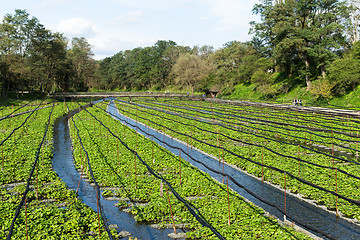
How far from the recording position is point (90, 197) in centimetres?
1520

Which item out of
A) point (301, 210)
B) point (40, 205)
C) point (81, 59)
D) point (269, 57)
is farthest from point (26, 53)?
point (301, 210)

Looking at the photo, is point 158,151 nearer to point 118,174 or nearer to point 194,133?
point 118,174

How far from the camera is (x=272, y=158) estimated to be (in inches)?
788

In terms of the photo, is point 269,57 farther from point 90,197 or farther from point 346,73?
point 90,197

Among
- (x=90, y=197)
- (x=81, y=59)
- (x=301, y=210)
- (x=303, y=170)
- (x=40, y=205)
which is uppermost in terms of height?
(x=81, y=59)

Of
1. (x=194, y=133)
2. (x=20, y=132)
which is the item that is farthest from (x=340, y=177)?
(x=20, y=132)

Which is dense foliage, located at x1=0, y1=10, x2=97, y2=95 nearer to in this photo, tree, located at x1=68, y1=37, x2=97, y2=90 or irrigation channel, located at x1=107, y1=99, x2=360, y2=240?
tree, located at x1=68, y1=37, x2=97, y2=90

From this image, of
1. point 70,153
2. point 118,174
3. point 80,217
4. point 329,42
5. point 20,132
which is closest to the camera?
point 80,217

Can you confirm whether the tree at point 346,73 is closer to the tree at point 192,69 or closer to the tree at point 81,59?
the tree at point 192,69

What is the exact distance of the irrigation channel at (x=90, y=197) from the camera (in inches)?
452

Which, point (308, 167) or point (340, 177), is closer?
point (340, 177)

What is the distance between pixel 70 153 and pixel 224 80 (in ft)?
228

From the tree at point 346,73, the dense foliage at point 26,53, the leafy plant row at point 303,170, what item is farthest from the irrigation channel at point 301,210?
the dense foliage at point 26,53

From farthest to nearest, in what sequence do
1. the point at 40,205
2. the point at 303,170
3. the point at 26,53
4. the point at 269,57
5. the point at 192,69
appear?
1. the point at 192,69
2. the point at 269,57
3. the point at 26,53
4. the point at 303,170
5. the point at 40,205
